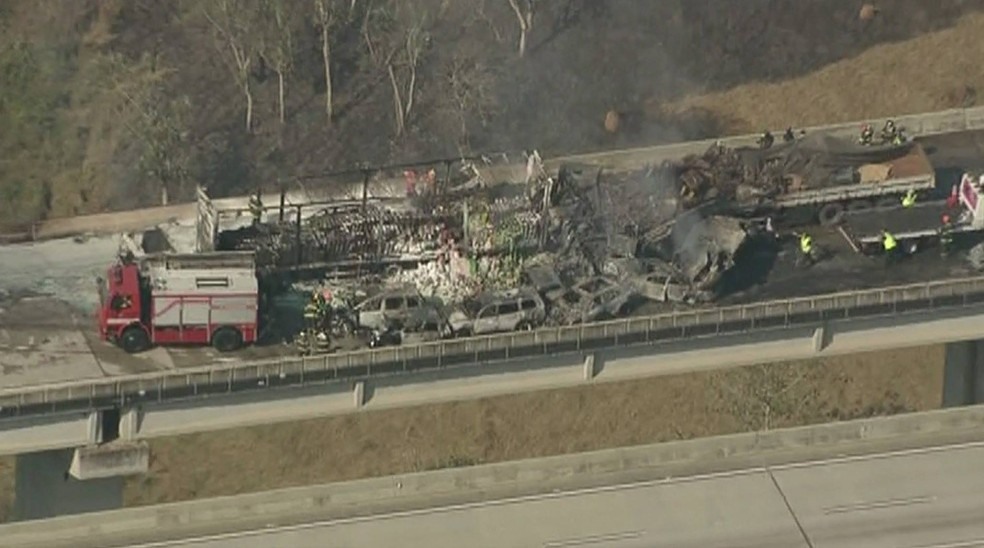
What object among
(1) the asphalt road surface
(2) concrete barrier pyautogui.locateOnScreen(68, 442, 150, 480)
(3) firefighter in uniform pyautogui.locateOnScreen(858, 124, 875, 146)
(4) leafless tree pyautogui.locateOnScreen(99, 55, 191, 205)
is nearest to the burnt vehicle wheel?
(3) firefighter in uniform pyautogui.locateOnScreen(858, 124, 875, 146)

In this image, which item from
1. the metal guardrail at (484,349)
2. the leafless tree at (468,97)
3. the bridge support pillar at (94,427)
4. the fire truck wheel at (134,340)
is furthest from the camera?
the leafless tree at (468,97)

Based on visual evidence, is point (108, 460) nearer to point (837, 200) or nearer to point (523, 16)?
point (837, 200)

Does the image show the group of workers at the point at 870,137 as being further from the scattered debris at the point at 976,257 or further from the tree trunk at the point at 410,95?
the tree trunk at the point at 410,95

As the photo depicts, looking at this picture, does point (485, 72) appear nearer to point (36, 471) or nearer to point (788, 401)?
point (788, 401)

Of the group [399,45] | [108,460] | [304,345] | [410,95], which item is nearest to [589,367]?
[304,345]

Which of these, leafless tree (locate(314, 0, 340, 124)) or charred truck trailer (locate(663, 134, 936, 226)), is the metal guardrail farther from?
leafless tree (locate(314, 0, 340, 124))

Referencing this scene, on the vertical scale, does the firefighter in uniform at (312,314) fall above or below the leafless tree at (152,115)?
below

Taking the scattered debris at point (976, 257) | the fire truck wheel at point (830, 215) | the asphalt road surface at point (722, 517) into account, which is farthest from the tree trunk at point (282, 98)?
the scattered debris at point (976, 257)
